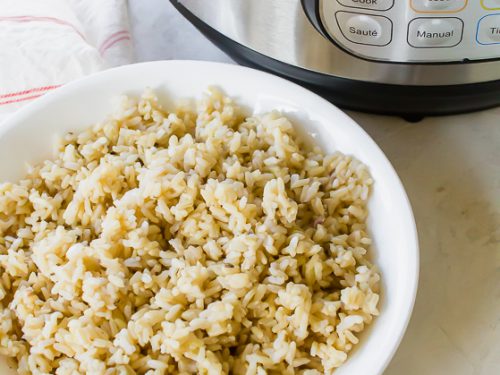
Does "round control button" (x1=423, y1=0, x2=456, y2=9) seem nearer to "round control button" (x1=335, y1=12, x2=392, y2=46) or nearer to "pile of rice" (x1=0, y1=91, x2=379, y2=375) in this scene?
"round control button" (x1=335, y1=12, x2=392, y2=46)

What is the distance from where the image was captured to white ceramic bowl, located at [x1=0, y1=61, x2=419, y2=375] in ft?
2.14

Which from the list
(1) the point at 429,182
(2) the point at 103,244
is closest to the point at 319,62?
(1) the point at 429,182

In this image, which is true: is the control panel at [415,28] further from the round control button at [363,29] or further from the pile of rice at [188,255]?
the pile of rice at [188,255]

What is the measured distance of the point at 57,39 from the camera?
89 centimetres

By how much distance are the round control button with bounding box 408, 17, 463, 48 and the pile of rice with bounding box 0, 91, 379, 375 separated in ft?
0.45

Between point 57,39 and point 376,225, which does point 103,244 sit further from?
point 57,39

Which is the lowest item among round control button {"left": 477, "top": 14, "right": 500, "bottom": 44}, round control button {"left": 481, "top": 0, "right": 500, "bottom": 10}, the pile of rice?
the pile of rice

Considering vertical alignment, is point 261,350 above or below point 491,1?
below

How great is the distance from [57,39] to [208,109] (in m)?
0.26

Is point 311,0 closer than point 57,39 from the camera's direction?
Yes

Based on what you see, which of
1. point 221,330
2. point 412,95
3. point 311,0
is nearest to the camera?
point 221,330

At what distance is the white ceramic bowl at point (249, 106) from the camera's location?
651 millimetres

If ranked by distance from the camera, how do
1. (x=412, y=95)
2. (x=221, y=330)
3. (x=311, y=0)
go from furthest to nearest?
1. (x=412, y=95)
2. (x=311, y=0)
3. (x=221, y=330)

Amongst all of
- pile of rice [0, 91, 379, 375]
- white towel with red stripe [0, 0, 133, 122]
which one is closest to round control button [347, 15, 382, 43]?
pile of rice [0, 91, 379, 375]
